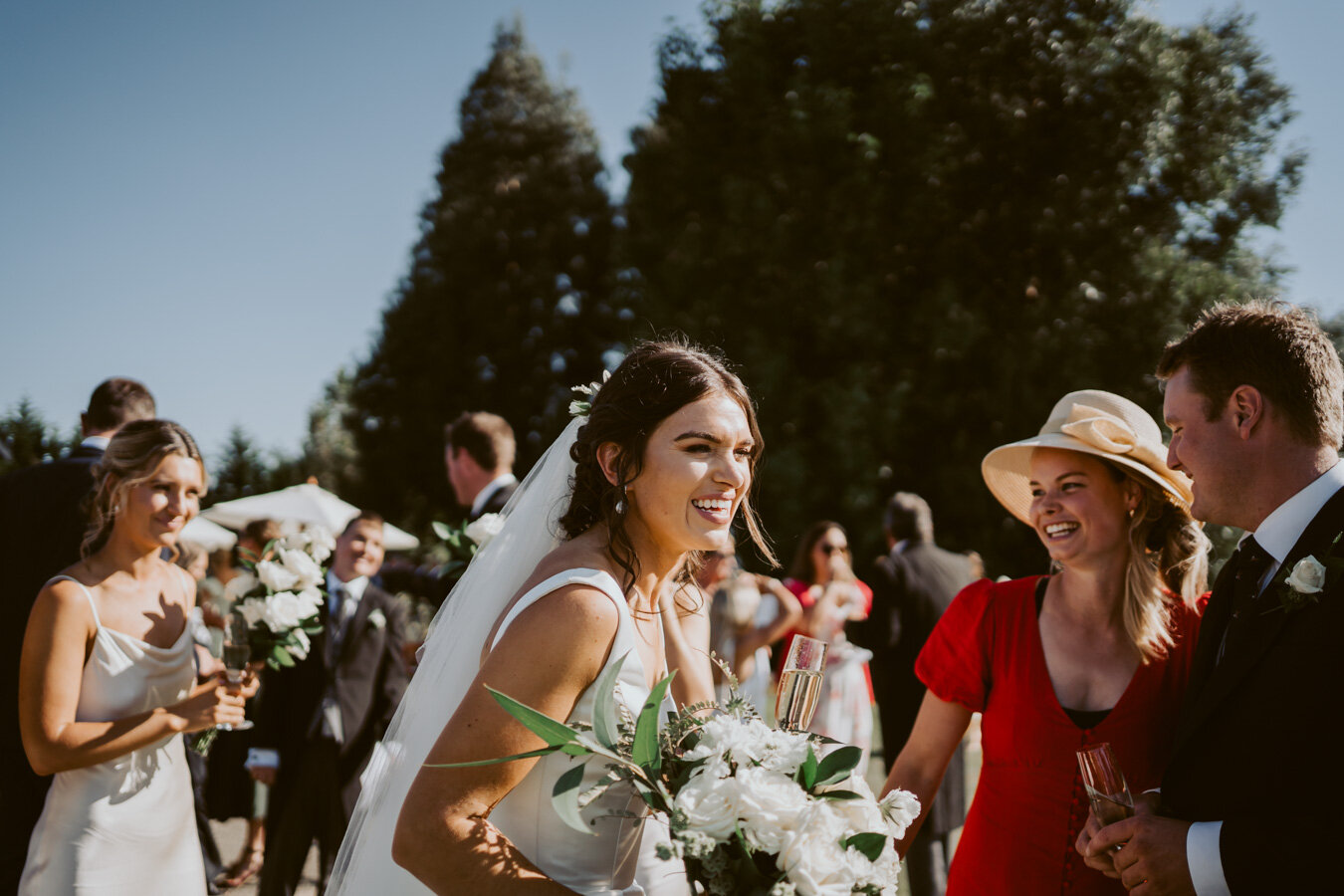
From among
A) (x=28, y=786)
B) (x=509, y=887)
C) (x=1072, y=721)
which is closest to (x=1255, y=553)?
(x=1072, y=721)

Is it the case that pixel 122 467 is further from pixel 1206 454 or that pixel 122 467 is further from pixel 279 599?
pixel 1206 454

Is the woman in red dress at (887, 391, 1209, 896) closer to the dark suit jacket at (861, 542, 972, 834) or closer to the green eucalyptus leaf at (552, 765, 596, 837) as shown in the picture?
the green eucalyptus leaf at (552, 765, 596, 837)

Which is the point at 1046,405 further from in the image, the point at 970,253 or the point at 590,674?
the point at 590,674

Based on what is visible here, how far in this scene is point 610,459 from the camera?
2447 millimetres

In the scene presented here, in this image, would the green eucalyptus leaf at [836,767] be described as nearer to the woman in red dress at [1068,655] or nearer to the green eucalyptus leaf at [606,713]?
the green eucalyptus leaf at [606,713]

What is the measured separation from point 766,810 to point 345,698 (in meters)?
4.38

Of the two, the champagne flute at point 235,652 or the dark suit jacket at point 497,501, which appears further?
the dark suit jacket at point 497,501

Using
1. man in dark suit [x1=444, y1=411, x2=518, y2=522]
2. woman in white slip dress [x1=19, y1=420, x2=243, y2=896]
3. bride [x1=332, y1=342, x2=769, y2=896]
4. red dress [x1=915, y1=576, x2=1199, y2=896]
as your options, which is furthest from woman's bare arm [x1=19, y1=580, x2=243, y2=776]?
red dress [x1=915, y1=576, x2=1199, y2=896]

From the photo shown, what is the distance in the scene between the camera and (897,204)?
53.4 ft

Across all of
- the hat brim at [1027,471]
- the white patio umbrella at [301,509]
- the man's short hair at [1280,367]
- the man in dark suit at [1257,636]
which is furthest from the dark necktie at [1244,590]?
the white patio umbrella at [301,509]

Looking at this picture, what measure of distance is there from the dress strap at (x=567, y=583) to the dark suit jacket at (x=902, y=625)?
4800 millimetres

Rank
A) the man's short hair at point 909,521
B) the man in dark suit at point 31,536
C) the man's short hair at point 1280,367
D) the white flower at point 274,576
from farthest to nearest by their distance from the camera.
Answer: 1. the man's short hair at point 909,521
2. the white flower at point 274,576
3. the man in dark suit at point 31,536
4. the man's short hair at point 1280,367

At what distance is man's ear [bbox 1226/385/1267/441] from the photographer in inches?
89.7

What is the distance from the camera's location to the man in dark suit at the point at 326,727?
204 inches
